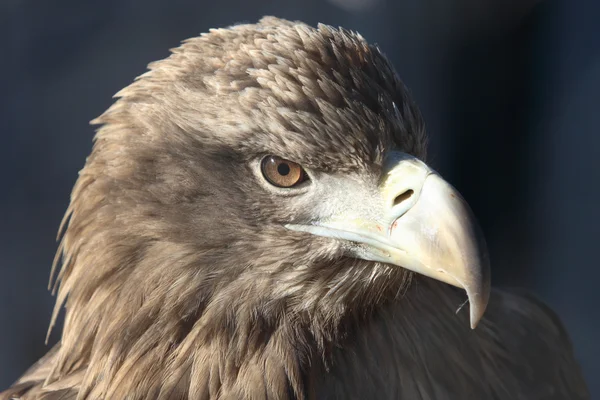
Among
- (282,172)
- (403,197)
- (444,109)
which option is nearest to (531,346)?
(403,197)

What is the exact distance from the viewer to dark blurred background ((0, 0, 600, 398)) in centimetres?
350

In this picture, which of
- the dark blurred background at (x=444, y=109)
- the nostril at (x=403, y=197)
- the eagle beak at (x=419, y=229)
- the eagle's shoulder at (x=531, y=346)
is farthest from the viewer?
the dark blurred background at (x=444, y=109)

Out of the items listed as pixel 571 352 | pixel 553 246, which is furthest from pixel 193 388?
pixel 553 246

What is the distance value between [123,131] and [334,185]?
0.51 metres

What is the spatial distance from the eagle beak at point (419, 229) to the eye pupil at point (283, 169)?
4.6 inches

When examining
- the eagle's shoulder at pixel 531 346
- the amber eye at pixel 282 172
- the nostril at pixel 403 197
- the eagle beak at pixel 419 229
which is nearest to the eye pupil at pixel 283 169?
the amber eye at pixel 282 172

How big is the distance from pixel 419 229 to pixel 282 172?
31 cm

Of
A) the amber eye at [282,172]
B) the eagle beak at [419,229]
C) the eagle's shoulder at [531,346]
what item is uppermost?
the amber eye at [282,172]

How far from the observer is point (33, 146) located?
385cm

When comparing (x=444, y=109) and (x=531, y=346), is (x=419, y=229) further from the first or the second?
(x=444, y=109)

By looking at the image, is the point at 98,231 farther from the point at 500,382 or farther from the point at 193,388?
the point at 500,382

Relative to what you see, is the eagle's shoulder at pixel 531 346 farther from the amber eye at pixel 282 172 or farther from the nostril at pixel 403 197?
the amber eye at pixel 282 172

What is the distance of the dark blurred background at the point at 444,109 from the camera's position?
350cm

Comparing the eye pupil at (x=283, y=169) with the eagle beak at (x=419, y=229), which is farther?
the eye pupil at (x=283, y=169)
